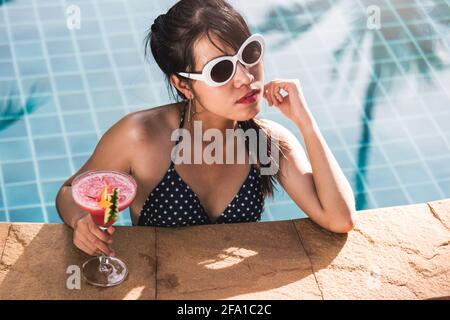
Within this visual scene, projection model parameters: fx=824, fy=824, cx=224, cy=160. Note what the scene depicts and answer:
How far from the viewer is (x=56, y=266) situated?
355 centimetres

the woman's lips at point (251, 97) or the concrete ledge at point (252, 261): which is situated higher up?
the woman's lips at point (251, 97)

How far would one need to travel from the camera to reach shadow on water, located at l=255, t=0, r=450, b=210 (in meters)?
6.82

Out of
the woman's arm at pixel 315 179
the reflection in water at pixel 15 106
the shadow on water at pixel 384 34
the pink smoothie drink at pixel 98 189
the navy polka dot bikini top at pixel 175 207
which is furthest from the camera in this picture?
the shadow on water at pixel 384 34

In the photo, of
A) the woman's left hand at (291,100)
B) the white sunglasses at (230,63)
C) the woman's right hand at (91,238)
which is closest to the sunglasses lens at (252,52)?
the white sunglasses at (230,63)

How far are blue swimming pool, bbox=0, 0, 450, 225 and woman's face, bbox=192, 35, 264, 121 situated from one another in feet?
6.31

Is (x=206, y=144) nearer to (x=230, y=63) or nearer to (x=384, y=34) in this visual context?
(x=230, y=63)

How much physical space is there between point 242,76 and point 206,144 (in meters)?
0.58

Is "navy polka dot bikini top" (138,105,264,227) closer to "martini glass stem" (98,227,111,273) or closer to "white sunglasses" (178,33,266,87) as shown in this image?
"white sunglasses" (178,33,266,87)

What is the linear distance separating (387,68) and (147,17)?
2115mm

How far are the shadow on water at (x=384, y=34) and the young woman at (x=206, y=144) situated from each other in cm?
234

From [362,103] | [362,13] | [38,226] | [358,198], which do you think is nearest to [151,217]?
[38,226]

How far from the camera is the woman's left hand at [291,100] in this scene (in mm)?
4070

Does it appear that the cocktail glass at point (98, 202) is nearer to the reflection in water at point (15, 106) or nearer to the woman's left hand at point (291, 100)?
the woman's left hand at point (291, 100)
